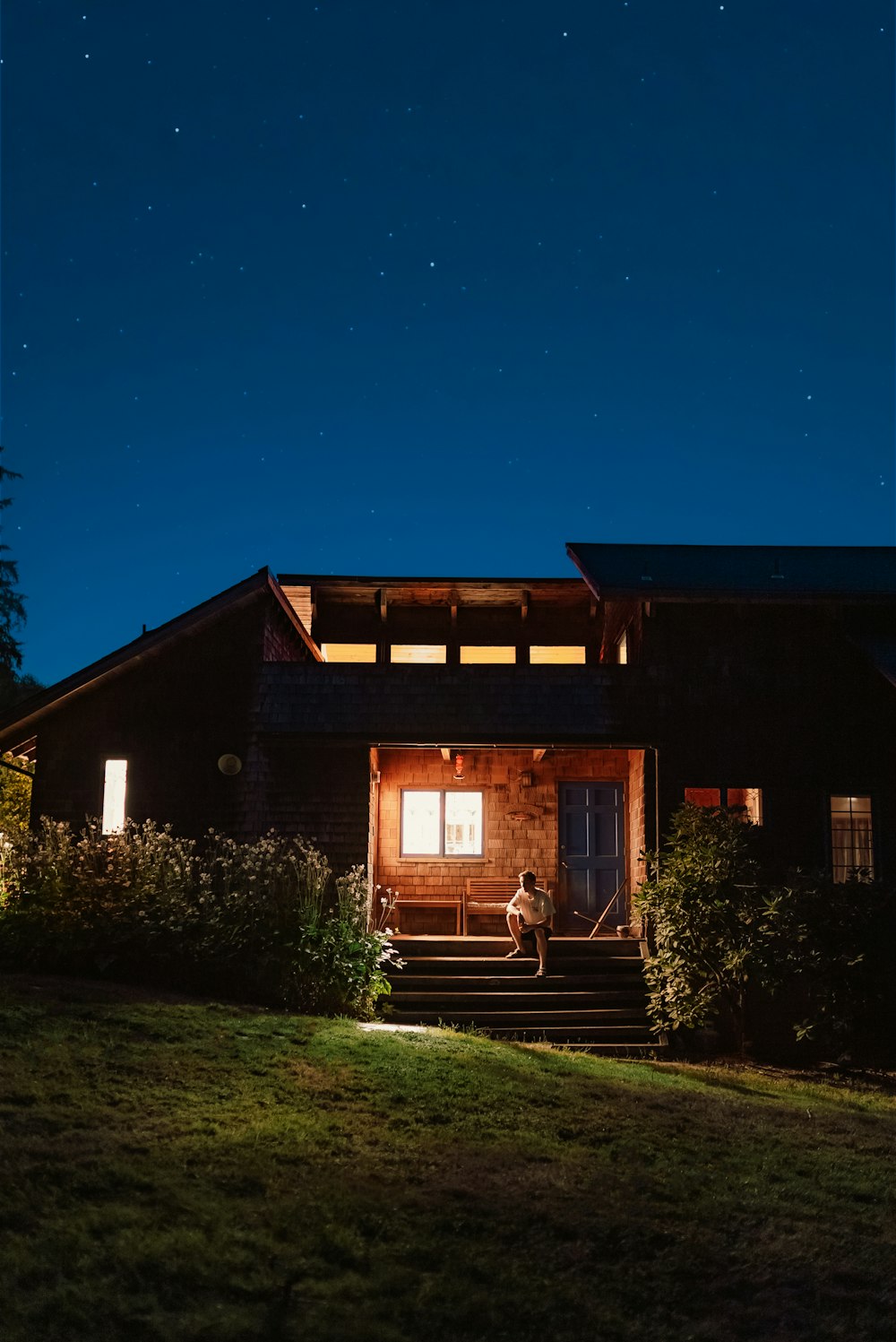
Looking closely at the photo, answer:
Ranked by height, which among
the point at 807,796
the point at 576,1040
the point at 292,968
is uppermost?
the point at 807,796

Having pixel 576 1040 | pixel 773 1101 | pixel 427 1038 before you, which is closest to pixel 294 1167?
pixel 427 1038

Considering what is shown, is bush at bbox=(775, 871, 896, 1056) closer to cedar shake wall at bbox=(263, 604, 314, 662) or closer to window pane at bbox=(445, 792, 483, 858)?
window pane at bbox=(445, 792, 483, 858)

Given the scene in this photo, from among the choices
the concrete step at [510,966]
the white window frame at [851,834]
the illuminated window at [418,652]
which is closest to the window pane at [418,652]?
the illuminated window at [418,652]

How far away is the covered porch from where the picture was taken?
1769 cm

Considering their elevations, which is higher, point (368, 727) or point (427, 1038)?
point (368, 727)

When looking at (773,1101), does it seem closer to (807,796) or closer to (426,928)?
(807,796)

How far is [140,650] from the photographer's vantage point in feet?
49.8

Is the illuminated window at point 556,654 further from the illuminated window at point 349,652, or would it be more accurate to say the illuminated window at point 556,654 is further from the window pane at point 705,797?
the window pane at point 705,797

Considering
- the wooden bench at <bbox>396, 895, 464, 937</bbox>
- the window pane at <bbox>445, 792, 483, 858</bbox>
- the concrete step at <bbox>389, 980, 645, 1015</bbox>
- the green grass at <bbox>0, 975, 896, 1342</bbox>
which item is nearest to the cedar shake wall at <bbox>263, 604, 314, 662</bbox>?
the window pane at <bbox>445, 792, 483, 858</bbox>

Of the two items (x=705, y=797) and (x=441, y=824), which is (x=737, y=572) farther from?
(x=441, y=824)

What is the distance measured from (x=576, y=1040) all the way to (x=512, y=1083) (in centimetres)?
396

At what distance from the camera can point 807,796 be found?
15055 millimetres

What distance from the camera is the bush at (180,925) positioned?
11.4 meters

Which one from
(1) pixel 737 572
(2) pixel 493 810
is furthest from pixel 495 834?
(1) pixel 737 572
